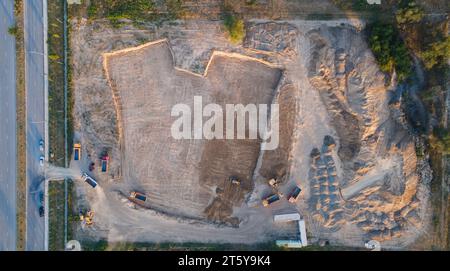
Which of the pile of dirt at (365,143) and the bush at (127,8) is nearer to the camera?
the pile of dirt at (365,143)

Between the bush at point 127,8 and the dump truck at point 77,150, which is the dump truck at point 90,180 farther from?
the bush at point 127,8

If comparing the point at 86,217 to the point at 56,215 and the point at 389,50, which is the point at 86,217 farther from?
the point at 389,50

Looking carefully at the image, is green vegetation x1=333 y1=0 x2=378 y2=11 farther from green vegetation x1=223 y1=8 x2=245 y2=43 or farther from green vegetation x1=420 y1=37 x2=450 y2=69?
green vegetation x1=223 y1=8 x2=245 y2=43

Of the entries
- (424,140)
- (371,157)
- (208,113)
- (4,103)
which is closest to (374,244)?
(371,157)

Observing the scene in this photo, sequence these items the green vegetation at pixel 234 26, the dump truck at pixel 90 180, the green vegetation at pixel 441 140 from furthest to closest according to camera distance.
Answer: the dump truck at pixel 90 180, the green vegetation at pixel 234 26, the green vegetation at pixel 441 140

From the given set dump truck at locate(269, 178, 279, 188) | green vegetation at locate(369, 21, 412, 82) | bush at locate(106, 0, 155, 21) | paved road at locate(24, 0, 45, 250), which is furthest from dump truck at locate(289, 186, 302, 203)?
paved road at locate(24, 0, 45, 250)

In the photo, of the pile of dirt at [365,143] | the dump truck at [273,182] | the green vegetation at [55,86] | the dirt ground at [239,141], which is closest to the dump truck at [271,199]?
the dirt ground at [239,141]
